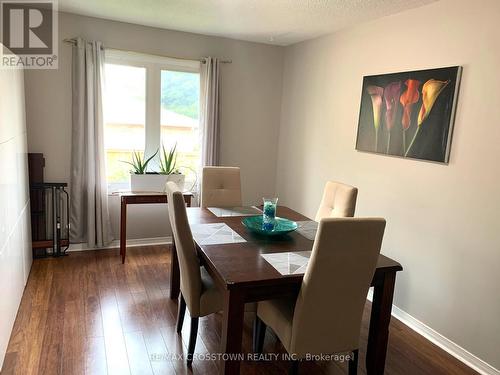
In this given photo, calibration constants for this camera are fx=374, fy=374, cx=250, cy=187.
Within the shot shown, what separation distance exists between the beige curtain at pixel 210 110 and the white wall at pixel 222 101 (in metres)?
0.14

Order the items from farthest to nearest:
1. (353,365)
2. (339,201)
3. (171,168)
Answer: (171,168) → (339,201) → (353,365)

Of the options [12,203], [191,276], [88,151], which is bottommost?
[191,276]

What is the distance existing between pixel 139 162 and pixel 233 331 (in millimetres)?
2488

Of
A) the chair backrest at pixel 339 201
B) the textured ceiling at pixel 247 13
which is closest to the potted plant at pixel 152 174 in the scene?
the textured ceiling at pixel 247 13

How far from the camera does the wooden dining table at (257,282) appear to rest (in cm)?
176

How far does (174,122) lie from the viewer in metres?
4.20

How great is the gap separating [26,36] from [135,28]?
0.99 m

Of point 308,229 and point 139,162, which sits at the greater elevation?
point 139,162

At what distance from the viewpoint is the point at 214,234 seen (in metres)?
2.37

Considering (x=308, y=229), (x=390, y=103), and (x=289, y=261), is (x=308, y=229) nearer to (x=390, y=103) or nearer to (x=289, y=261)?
(x=289, y=261)

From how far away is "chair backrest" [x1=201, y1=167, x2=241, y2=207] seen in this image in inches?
130

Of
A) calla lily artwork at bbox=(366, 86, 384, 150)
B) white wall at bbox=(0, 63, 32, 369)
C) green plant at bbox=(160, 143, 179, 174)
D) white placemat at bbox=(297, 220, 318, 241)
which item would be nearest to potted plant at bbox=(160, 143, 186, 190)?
green plant at bbox=(160, 143, 179, 174)

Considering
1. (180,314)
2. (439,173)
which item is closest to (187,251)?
(180,314)

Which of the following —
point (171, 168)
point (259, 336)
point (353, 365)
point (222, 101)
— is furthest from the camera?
point (222, 101)
